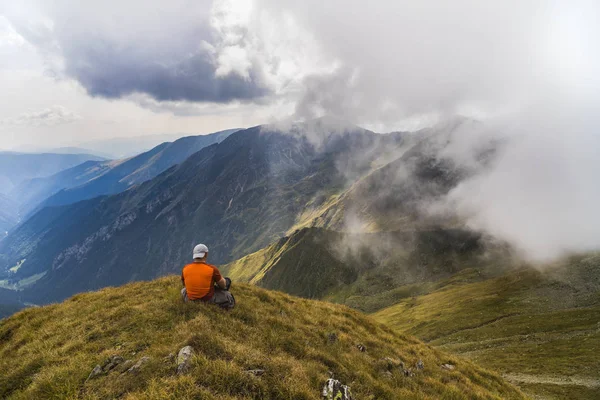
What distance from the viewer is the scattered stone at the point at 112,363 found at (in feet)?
35.4

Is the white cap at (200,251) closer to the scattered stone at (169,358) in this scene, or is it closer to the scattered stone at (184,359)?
the scattered stone at (184,359)

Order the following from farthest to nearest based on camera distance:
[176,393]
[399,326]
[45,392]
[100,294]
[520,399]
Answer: [399,326] < [520,399] < [100,294] < [45,392] < [176,393]

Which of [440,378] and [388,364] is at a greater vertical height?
[388,364]

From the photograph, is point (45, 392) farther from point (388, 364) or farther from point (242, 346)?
point (388, 364)

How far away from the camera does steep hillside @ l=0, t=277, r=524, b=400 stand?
9.69 meters

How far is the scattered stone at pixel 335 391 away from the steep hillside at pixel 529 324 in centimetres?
4187

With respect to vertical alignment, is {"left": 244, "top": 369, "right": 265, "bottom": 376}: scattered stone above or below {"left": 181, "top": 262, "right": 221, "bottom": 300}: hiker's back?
below

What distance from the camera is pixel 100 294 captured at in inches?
765

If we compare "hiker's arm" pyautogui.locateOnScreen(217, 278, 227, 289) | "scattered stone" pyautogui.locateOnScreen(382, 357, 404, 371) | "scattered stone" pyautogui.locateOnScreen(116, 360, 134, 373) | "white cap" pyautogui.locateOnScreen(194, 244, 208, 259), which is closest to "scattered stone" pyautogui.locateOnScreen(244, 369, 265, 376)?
"scattered stone" pyautogui.locateOnScreen(116, 360, 134, 373)

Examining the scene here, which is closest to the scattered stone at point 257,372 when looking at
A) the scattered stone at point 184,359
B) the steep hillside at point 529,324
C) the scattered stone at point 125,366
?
the scattered stone at point 184,359

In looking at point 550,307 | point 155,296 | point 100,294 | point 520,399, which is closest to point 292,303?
point 155,296

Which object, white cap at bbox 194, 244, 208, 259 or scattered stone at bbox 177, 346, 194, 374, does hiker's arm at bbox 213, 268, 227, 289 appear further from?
scattered stone at bbox 177, 346, 194, 374

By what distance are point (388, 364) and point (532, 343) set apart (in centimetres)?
6850

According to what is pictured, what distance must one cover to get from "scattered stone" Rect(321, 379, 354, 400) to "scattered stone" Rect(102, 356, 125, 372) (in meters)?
7.65
